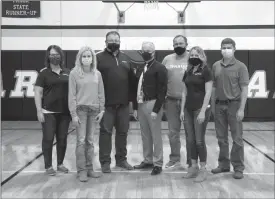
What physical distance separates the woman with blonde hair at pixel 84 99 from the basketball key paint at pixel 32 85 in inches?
262

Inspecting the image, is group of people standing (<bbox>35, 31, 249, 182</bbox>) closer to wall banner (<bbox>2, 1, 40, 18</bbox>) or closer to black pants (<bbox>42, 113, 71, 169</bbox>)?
black pants (<bbox>42, 113, 71, 169</bbox>)

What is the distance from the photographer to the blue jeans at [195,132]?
16.2 ft

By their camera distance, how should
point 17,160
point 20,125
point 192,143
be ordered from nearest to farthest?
point 192,143 → point 17,160 → point 20,125

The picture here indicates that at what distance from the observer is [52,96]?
5164 mm

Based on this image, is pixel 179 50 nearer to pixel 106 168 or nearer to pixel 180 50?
pixel 180 50

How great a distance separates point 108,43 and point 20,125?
6.03 m

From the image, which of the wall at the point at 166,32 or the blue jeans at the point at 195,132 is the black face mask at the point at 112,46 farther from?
the wall at the point at 166,32

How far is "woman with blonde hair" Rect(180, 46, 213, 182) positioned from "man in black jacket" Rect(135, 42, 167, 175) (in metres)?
0.40

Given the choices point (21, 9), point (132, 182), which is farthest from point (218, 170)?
point (21, 9)

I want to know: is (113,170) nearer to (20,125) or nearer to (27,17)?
(20,125)

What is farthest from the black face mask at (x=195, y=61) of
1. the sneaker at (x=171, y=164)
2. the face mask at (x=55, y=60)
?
the face mask at (x=55, y=60)

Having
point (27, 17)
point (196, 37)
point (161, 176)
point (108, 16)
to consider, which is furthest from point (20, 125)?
point (161, 176)

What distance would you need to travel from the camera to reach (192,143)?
502 centimetres

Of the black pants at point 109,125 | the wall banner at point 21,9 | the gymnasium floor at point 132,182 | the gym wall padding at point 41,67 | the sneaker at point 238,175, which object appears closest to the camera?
the gymnasium floor at point 132,182
